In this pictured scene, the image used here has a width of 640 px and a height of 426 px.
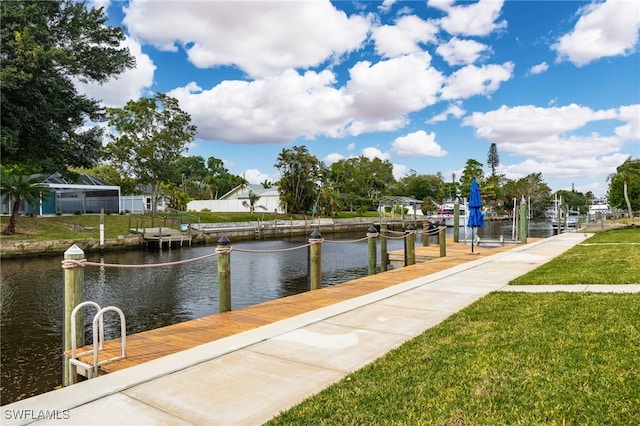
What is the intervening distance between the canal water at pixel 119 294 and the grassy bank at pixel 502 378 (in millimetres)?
5032

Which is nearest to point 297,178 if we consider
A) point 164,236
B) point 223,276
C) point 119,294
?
point 164,236

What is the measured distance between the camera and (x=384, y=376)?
425 centimetres

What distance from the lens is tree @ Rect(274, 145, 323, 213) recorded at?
6356cm

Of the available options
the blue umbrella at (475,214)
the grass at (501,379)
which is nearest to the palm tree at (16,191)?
the blue umbrella at (475,214)

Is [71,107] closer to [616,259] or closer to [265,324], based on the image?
[265,324]

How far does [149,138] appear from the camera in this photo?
40969 mm

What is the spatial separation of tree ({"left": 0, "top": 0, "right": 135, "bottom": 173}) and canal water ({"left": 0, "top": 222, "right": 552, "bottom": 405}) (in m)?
5.47

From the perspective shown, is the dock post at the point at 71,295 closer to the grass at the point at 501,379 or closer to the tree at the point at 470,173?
the grass at the point at 501,379

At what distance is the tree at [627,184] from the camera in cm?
4297

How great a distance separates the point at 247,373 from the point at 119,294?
12.1 metres

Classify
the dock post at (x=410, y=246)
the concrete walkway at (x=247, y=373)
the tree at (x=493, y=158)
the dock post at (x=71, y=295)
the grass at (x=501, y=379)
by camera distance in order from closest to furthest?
the grass at (x=501, y=379), the concrete walkway at (x=247, y=373), the dock post at (x=71, y=295), the dock post at (x=410, y=246), the tree at (x=493, y=158)

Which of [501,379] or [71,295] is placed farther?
[71,295]

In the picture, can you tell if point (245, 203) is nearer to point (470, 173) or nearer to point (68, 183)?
point (68, 183)

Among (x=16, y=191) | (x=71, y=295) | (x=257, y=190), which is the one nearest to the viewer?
(x=71, y=295)
